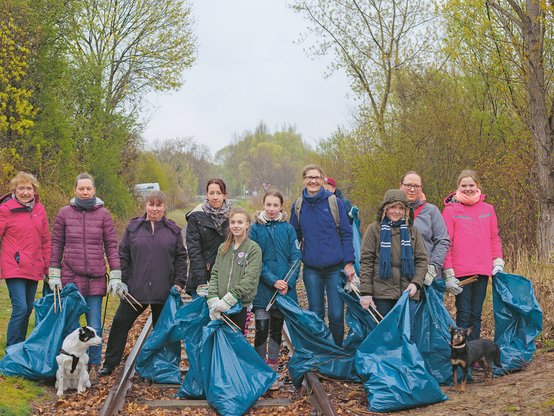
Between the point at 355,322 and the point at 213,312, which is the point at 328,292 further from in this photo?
the point at 213,312

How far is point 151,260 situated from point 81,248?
2.17 ft

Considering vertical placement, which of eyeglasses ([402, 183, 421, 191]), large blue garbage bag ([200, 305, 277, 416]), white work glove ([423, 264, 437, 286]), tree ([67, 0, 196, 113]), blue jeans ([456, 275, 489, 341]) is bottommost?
large blue garbage bag ([200, 305, 277, 416])

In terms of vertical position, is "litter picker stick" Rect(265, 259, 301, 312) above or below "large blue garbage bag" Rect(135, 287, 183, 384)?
above

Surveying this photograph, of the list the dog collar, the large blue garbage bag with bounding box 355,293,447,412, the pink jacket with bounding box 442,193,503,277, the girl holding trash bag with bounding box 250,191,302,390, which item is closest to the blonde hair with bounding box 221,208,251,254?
the girl holding trash bag with bounding box 250,191,302,390

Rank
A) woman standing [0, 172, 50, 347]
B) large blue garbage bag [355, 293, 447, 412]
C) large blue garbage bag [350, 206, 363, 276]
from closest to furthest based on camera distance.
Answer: large blue garbage bag [355, 293, 447, 412], woman standing [0, 172, 50, 347], large blue garbage bag [350, 206, 363, 276]

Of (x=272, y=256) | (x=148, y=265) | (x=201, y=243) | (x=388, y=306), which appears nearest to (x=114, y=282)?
(x=148, y=265)

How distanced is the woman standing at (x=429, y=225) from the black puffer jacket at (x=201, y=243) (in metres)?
1.81

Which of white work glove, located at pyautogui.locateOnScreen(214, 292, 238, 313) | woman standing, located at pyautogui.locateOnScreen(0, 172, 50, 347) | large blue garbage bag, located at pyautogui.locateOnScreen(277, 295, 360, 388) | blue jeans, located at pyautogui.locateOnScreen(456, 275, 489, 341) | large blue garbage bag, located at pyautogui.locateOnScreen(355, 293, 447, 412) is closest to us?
large blue garbage bag, located at pyautogui.locateOnScreen(355, 293, 447, 412)

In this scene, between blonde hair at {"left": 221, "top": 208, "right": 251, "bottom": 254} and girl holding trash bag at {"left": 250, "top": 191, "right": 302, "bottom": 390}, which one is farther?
girl holding trash bag at {"left": 250, "top": 191, "right": 302, "bottom": 390}

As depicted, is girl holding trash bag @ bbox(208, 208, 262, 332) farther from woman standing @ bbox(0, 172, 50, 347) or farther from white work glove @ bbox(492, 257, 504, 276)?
white work glove @ bbox(492, 257, 504, 276)

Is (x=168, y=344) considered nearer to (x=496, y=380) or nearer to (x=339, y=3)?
(x=496, y=380)

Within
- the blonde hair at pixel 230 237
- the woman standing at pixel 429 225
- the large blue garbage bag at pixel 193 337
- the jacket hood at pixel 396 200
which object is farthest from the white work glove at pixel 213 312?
the woman standing at pixel 429 225

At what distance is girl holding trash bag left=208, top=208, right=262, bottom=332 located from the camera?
19.0 feet

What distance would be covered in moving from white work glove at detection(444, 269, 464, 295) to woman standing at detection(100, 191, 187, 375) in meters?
2.53
